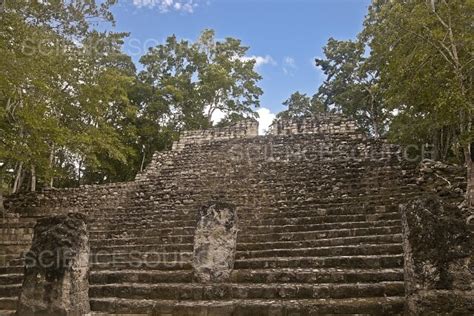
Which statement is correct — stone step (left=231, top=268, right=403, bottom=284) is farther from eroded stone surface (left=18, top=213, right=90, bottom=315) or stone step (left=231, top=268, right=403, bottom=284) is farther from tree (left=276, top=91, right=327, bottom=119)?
tree (left=276, top=91, right=327, bottom=119)

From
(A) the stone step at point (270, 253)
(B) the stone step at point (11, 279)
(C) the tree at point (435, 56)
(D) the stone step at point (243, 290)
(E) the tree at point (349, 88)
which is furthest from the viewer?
(E) the tree at point (349, 88)

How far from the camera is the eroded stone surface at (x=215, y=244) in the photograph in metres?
5.41

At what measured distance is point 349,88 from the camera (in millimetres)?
20031

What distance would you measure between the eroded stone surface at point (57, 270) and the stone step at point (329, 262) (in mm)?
2172

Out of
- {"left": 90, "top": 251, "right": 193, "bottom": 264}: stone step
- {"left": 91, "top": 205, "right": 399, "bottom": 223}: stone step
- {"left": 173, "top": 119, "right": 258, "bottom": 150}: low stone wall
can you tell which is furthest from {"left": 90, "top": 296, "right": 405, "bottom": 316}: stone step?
{"left": 173, "top": 119, "right": 258, "bottom": 150}: low stone wall

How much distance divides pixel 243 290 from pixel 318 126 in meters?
9.16

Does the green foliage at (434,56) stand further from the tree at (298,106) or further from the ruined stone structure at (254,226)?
the tree at (298,106)

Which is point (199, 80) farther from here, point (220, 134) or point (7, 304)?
point (7, 304)

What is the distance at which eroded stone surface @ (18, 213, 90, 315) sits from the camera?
4359 mm

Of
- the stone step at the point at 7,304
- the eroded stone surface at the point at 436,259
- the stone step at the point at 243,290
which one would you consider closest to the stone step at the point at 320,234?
the stone step at the point at 243,290

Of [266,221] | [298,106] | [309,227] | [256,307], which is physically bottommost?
[256,307]

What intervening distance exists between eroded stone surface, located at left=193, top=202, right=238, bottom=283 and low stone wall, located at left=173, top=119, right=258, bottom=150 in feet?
28.8

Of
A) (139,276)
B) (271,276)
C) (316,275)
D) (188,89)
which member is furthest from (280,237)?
(188,89)

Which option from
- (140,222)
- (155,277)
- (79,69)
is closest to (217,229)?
(155,277)
